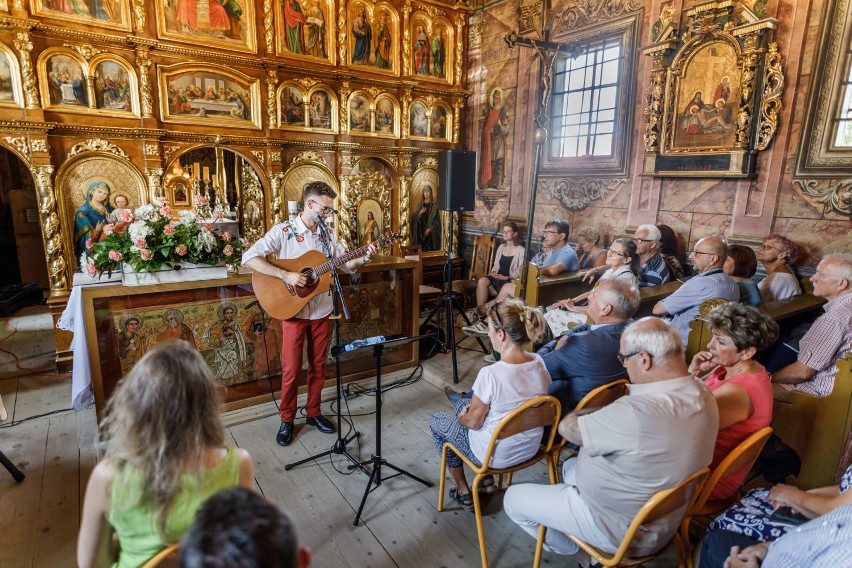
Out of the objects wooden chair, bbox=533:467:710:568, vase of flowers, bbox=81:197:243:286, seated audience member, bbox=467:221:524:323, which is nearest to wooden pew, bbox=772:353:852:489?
wooden chair, bbox=533:467:710:568

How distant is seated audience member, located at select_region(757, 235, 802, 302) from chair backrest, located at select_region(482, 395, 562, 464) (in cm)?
303

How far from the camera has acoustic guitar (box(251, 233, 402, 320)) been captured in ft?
11.0

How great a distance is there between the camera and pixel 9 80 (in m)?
4.72

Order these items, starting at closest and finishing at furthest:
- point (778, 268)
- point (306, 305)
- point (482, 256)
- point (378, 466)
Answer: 1. point (378, 466)
2. point (306, 305)
3. point (778, 268)
4. point (482, 256)

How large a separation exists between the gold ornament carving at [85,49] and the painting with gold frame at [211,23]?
0.67 metres

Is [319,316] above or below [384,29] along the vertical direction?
below

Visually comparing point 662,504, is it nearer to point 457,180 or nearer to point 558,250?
point 457,180

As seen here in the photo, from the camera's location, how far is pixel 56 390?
4.37 meters

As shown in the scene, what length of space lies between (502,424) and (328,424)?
197 cm

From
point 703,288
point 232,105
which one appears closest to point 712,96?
point 703,288

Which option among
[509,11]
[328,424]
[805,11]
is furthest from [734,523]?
[509,11]

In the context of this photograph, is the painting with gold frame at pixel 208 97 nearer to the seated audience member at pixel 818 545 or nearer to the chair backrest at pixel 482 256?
the chair backrest at pixel 482 256

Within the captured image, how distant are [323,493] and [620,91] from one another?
5278mm

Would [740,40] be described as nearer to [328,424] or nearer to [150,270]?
[328,424]
